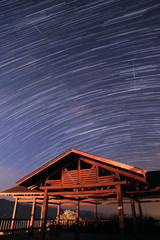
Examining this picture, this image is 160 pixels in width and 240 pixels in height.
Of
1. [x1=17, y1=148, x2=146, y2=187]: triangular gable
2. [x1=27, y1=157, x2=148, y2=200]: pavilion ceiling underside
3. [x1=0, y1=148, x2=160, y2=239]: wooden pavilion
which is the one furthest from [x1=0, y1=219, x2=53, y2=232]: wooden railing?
[x1=27, y1=157, x2=148, y2=200]: pavilion ceiling underside

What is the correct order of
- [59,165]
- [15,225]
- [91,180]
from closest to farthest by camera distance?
1. [91,180]
2. [59,165]
3. [15,225]

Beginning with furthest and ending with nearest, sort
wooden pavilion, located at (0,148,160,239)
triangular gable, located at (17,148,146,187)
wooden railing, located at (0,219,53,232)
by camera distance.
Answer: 1. wooden railing, located at (0,219,53,232)
2. triangular gable, located at (17,148,146,187)
3. wooden pavilion, located at (0,148,160,239)

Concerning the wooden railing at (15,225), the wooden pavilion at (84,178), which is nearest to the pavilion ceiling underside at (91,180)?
the wooden pavilion at (84,178)

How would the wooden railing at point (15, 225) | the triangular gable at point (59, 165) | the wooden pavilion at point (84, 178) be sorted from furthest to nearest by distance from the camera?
the wooden railing at point (15, 225) → the triangular gable at point (59, 165) → the wooden pavilion at point (84, 178)

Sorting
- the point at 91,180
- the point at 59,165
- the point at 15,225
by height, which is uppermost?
the point at 59,165

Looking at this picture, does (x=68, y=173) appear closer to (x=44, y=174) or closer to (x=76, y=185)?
(x=76, y=185)

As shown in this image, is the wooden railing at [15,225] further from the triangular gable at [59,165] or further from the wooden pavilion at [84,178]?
the triangular gable at [59,165]

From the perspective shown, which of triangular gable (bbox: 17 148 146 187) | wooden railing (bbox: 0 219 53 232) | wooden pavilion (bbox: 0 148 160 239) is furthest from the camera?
wooden railing (bbox: 0 219 53 232)

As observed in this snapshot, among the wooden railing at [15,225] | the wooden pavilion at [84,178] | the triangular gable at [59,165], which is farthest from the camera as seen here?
the wooden railing at [15,225]

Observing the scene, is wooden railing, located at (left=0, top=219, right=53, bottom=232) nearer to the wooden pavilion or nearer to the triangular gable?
the wooden pavilion

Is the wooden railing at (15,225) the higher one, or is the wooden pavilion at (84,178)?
the wooden pavilion at (84,178)

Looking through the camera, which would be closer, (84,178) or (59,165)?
(84,178)

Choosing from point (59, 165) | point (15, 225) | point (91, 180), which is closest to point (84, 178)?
point (91, 180)

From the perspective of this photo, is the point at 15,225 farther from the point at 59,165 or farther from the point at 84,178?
the point at 84,178
